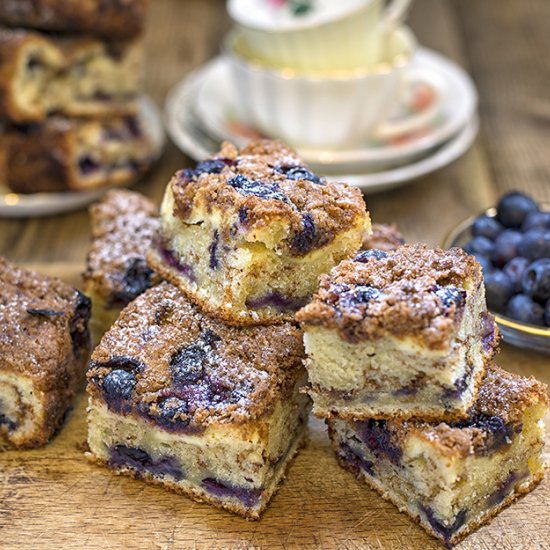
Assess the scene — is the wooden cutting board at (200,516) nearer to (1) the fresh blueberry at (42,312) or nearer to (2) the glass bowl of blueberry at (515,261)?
(1) the fresh blueberry at (42,312)

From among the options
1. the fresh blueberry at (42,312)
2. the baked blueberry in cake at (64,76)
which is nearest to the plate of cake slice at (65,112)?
the baked blueberry in cake at (64,76)

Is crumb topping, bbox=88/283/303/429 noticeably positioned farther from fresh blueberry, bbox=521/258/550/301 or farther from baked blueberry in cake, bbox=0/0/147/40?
baked blueberry in cake, bbox=0/0/147/40

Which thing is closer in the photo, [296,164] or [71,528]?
[71,528]

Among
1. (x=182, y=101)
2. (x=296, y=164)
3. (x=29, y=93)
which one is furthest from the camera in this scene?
(x=182, y=101)

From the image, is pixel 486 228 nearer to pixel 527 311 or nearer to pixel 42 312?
pixel 527 311

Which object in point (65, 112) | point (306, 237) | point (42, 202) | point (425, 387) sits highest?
point (306, 237)

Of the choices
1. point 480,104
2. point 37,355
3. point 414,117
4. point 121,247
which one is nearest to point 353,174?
point 414,117

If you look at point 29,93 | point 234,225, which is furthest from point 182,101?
point 234,225

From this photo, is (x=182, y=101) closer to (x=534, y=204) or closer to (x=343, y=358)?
(x=534, y=204)
